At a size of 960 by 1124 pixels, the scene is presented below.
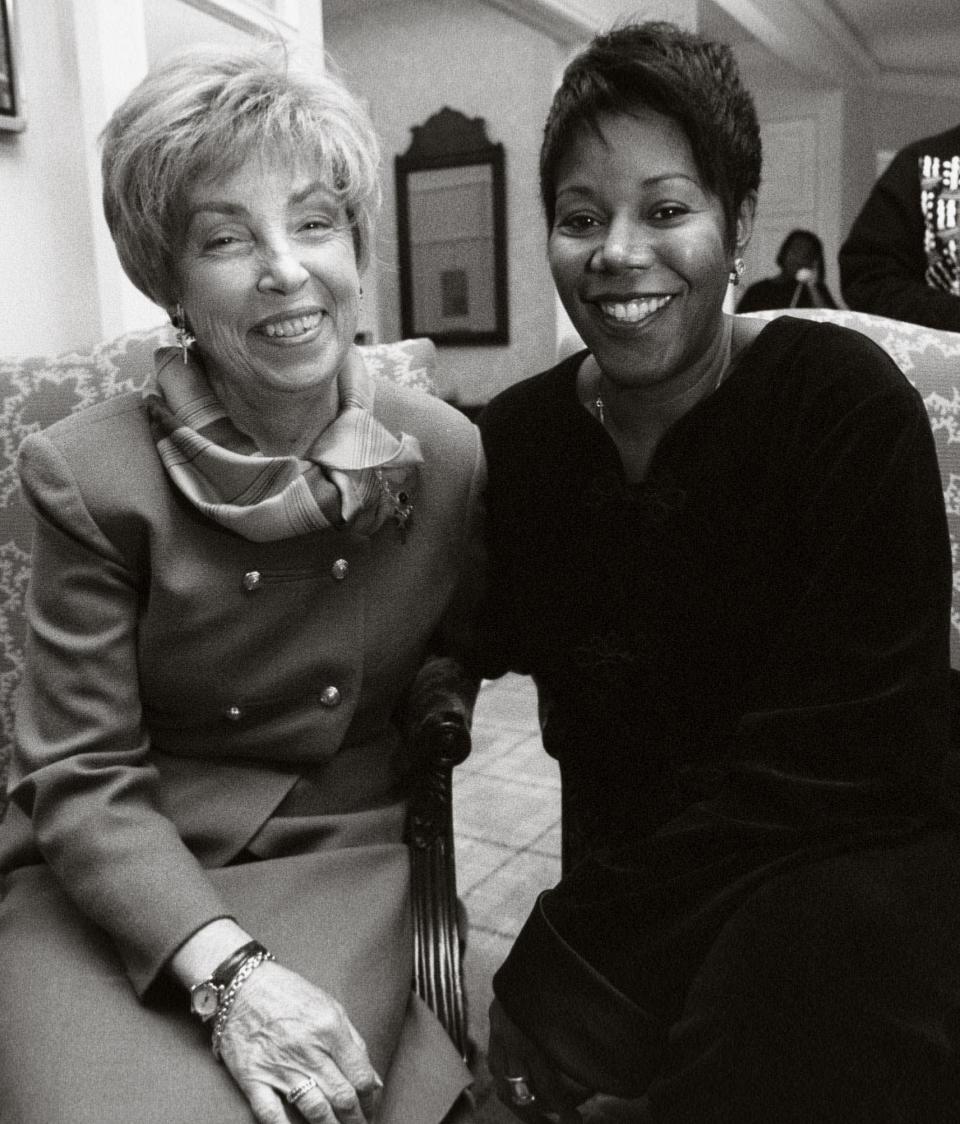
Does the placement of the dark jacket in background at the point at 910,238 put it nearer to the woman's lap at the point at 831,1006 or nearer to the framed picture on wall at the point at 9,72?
the woman's lap at the point at 831,1006

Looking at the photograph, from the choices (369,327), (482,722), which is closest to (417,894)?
(482,722)

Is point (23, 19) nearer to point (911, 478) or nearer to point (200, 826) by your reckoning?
point (200, 826)

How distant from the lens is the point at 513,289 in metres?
5.63

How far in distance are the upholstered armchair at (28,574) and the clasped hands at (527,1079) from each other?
0.08m

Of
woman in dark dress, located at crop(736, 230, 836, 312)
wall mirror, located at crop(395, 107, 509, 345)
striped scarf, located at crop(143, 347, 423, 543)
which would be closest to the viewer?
striped scarf, located at crop(143, 347, 423, 543)

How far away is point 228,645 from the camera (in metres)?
1.21

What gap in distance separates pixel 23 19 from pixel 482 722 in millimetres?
2306

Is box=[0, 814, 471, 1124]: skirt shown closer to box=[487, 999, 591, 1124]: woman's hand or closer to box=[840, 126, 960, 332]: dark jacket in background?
box=[487, 999, 591, 1124]: woman's hand

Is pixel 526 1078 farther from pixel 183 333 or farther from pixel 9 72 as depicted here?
pixel 9 72

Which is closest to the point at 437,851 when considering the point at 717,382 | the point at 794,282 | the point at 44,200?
the point at 717,382

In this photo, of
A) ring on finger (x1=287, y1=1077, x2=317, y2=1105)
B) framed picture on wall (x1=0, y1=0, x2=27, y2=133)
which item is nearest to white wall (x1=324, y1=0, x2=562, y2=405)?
framed picture on wall (x1=0, y1=0, x2=27, y2=133)

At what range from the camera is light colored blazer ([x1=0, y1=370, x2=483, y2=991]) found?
1113 millimetres

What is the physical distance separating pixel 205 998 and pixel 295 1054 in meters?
0.10

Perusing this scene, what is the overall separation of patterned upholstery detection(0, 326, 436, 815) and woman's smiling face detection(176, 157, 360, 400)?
436 mm
